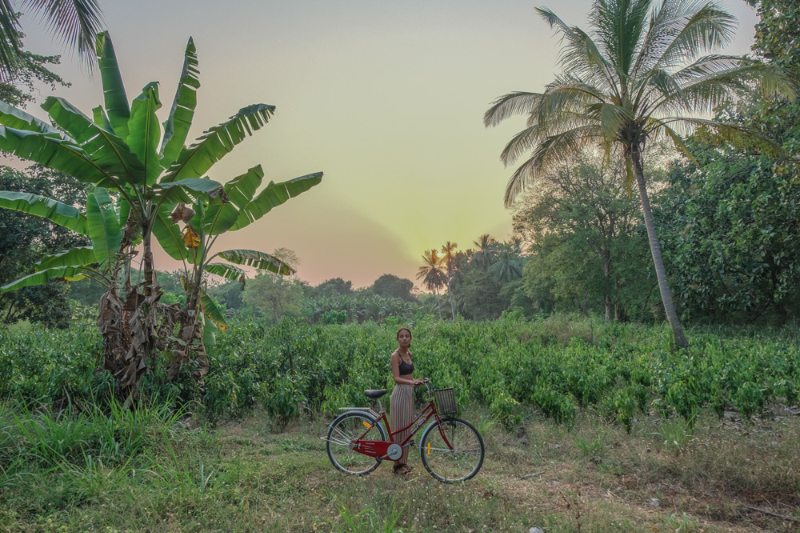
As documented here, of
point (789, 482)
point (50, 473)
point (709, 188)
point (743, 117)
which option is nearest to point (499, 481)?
point (789, 482)

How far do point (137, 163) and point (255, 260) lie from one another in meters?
2.57

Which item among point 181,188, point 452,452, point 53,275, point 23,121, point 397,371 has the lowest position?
point 452,452

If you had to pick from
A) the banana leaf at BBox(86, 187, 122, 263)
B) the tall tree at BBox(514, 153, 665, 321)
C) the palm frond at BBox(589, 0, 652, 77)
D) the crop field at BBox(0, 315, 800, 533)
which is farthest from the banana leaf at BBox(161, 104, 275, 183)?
the tall tree at BBox(514, 153, 665, 321)

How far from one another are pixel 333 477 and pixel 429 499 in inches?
49.6

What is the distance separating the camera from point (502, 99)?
12281mm

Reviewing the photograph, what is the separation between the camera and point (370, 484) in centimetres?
462

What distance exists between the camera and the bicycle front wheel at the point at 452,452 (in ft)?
15.5

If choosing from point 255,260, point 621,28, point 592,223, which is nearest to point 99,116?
point 255,260

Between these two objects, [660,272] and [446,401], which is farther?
Answer: [660,272]

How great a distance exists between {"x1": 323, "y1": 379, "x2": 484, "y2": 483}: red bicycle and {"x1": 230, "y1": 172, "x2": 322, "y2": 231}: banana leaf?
3.84m

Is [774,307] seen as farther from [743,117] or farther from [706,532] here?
[706,532]

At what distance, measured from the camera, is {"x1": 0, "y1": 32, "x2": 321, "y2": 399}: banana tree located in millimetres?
5715

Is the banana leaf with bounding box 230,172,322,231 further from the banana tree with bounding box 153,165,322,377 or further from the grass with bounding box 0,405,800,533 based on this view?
the grass with bounding box 0,405,800,533

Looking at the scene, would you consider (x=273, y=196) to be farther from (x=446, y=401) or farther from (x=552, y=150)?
(x=552, y=150)
